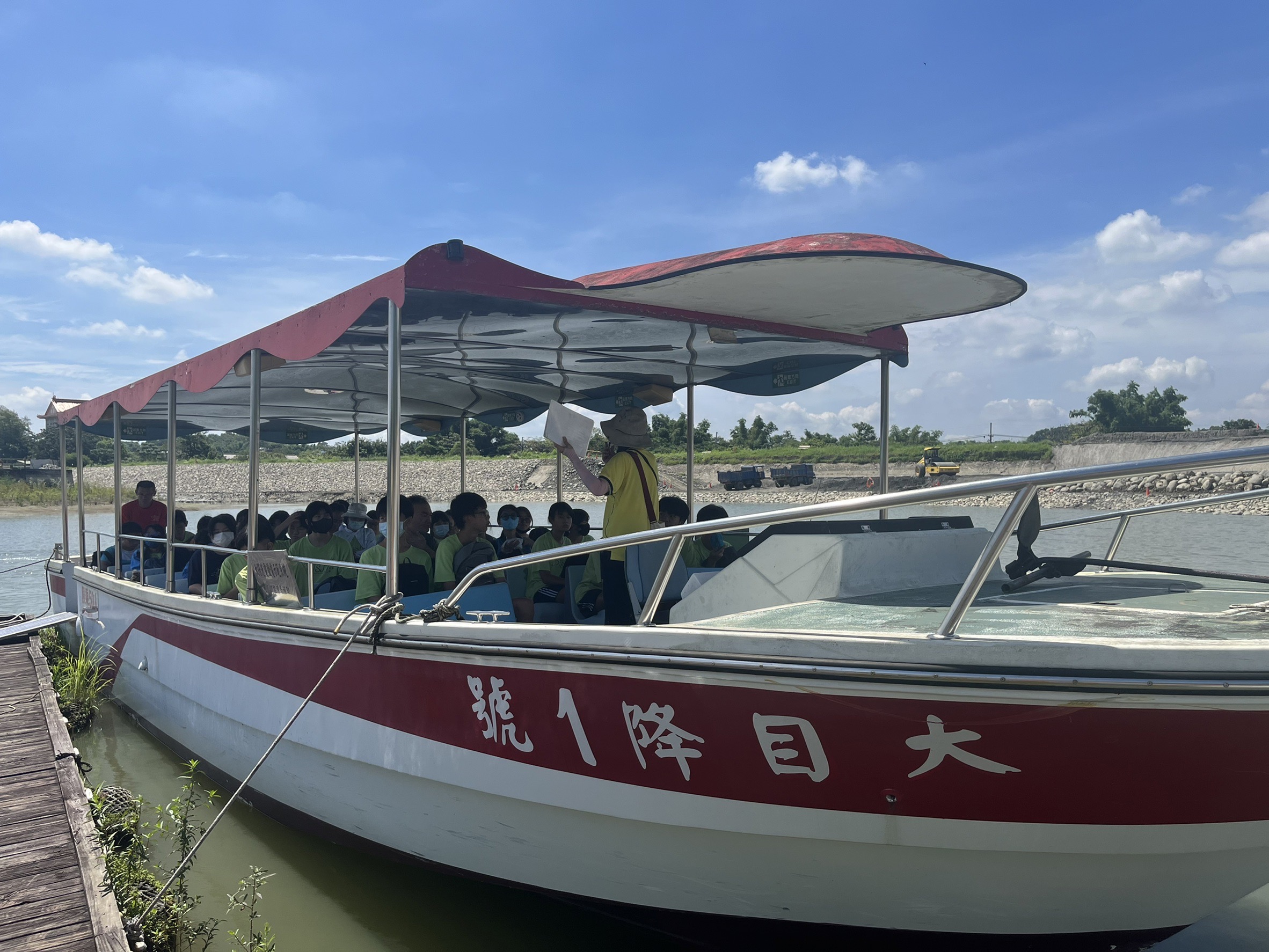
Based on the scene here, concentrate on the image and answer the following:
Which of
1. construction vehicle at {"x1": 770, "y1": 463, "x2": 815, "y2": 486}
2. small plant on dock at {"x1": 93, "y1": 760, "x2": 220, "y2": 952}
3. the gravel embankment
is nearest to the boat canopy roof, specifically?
small plant on dock at {"x1": 93, "y1": 760, "x2": 220, "y2": 952}

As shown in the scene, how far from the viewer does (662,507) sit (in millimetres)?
6391

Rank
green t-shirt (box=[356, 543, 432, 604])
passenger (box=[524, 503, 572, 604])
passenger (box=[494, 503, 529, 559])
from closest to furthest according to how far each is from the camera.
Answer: green t-shirt (box=[356, 543, 432, 604]) < passenger (box=[524, 503, 572, 604]) < passenger (box=[494, 503, 529, 559])

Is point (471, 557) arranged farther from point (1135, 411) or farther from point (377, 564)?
point (1135, 411)

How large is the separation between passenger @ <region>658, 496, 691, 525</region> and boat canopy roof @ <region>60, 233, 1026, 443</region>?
0.94 metres

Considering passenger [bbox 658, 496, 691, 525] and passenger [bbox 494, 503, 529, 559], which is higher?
passenger [bbox 658, 496, 691, 525]

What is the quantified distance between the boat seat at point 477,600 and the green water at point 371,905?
1.26m

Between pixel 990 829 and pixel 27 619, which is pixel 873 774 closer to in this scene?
pixel 990 829

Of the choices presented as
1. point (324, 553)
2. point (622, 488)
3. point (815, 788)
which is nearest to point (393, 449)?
point (622, 488)

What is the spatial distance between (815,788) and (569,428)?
2.17 m

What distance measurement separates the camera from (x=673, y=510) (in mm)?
6277

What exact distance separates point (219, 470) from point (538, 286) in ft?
148

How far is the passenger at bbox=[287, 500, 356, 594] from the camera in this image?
5.51 m

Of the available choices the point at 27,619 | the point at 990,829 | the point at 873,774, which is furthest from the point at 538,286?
the point at 27,619

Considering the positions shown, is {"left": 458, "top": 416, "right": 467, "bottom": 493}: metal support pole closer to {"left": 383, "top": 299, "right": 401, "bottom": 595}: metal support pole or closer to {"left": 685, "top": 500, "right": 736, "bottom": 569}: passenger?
{"left": 685, "top": 500, "right": 736, "bottom": 569}: passenger
